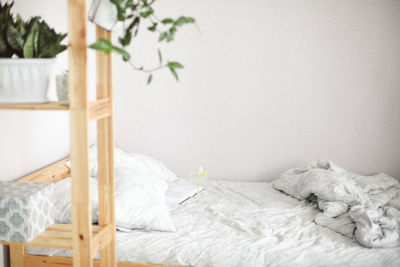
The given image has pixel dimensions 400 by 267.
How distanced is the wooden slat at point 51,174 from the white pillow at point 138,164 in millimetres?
165

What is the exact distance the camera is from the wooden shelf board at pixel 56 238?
1.64 metres

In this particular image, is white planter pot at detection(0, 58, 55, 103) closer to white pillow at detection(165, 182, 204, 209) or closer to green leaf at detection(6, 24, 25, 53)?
green leaf at detection(6, 24, 25, 53)

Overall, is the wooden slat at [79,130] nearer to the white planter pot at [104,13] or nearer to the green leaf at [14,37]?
the white planter pot at [104,13]

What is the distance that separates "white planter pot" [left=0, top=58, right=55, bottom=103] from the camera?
1.60 metres

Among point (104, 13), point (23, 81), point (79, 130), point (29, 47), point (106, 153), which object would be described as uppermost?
point (104, 13)

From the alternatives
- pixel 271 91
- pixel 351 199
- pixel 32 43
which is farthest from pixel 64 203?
pixel 271 91

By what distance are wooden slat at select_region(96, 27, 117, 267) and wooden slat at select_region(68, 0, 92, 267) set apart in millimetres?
243

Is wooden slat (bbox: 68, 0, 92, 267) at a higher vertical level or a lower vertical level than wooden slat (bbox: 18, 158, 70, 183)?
higher

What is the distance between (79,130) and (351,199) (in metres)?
1.62

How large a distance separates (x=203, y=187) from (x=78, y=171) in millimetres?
1693

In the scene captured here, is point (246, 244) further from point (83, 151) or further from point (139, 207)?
point (83, 151)

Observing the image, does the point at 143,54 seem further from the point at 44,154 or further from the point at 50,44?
the point at 50,44

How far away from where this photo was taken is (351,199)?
2512 mm

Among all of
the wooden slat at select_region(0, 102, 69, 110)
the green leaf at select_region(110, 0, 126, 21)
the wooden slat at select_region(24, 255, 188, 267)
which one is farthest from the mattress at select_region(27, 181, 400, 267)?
the green leaf at select_region(110, 0, 126, 21)
